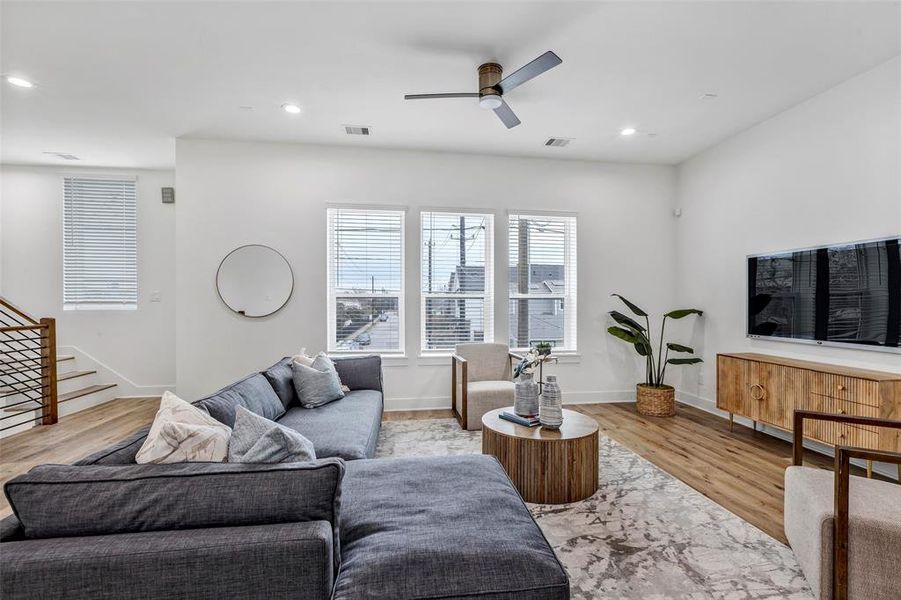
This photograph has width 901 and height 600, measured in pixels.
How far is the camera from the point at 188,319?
14.4 feet

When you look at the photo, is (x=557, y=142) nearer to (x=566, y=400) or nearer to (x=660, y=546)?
(x=566, y=400)

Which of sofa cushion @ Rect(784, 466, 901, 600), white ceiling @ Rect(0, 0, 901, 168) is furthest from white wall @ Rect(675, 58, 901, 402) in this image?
sofa cushion @ Rect(784, 466, 901, 600)

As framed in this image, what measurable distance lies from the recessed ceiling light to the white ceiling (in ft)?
0.26

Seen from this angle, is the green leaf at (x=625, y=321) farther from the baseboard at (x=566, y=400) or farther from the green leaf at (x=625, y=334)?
the baseboard at (x=566, y=400)

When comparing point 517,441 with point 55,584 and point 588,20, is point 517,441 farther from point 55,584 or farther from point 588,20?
point 588,20

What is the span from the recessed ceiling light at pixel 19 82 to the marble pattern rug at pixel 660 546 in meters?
4.77

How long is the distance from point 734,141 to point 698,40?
209 centimetres

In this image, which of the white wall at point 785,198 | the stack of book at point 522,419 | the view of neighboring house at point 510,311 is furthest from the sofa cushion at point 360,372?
the white wall at point 785,198

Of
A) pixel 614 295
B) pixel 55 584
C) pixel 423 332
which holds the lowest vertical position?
pixel 55 584

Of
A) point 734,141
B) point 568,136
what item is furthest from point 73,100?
point 734,141

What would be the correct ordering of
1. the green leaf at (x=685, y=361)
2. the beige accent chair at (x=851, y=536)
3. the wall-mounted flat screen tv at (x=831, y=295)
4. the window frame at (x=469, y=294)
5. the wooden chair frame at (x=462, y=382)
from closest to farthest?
the beige accent chair at (x=851, y=536) < the wall-mounted flat screen tv at (x=831, y=295) < the wooden chair frame at (x=462, y=382) < the green leaf at (x=685, y=361) < the window frame at (x=469, y=294)

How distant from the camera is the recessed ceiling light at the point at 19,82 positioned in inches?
124

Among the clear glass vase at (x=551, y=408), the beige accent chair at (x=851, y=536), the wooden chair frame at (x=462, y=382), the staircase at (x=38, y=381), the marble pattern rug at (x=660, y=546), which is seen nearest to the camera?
the beige accent chair at (x=851, y=536)

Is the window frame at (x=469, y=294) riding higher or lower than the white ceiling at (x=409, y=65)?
lower
